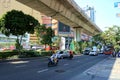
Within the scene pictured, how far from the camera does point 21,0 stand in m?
33.6

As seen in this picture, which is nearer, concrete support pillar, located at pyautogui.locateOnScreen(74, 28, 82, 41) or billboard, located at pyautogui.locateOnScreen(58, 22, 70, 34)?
concrete support pillar, located at pyautogui.locateOnScreen(74, 28, 82, 41)

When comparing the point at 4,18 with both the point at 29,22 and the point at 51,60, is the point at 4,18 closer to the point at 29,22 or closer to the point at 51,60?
the point at 29,22

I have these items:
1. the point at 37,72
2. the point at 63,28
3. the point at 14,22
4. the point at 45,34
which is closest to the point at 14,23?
the point at 14,22

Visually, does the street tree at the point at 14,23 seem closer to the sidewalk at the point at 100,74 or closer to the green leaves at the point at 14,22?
the green leaves at the point at 14,22

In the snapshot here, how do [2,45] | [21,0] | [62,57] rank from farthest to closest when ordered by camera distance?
[2,45], [62,57], [21,0]

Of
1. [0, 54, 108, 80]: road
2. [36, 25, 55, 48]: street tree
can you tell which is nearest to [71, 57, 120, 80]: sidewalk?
[0, 54, 108, 80]: road

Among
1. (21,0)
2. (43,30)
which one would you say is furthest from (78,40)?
(21,0)

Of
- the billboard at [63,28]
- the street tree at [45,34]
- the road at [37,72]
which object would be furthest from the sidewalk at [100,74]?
the billboard at [63,28]

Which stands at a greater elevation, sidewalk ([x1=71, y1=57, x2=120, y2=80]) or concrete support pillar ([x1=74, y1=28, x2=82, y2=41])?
concrete support pillar ([x1=74, y1=28, x2=82, y2=41])

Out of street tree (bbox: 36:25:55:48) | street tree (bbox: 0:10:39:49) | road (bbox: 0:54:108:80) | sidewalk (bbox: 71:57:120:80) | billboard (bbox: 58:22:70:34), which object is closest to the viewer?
road (bbox: 0:54:108:80)

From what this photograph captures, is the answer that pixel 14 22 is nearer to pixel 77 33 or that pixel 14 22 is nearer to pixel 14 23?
pixel 14 23

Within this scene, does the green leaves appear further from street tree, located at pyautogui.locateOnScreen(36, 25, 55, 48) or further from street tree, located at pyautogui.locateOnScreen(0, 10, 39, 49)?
street tree, located at pyautogui.locateOnScreen(36, 25, 55, 48)

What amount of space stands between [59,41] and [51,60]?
78.6 m

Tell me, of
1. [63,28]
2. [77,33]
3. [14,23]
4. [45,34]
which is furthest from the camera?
[63,28]
